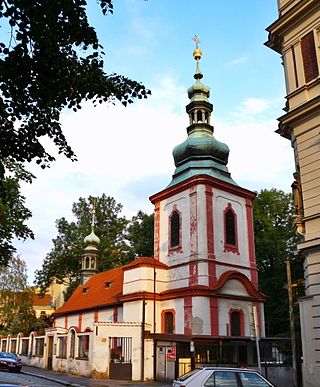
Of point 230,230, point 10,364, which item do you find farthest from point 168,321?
point 10,364

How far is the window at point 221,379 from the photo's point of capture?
9.92 meters

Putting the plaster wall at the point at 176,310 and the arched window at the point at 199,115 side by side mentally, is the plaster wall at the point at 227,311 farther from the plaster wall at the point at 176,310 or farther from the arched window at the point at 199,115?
the arched window at the point at 199,115

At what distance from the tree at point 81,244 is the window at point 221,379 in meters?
38.1

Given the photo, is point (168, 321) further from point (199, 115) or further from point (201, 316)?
point (199, 115)

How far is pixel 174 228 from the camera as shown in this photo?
30922 millimetres

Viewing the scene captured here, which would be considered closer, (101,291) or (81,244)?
(101,291)

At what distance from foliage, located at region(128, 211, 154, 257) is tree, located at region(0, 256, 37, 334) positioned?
12347mm

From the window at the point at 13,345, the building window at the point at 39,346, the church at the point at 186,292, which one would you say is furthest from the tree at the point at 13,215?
the window at the point at 13,345

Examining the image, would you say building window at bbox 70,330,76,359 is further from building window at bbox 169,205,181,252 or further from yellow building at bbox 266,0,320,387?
yellow building at bbox 266,0,320,387

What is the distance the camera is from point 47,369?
3164cm

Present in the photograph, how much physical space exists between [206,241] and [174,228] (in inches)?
133

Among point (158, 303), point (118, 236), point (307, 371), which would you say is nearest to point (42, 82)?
point (307, 371)

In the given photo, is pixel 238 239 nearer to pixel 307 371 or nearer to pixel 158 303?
pixel 158 303

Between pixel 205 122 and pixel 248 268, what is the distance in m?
10.9
